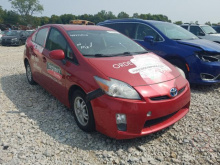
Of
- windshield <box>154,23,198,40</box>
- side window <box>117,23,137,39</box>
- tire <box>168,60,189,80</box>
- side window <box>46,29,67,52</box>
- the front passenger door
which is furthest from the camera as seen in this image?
side window <box>117,23,137,39</box>

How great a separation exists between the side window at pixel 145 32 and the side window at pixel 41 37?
2.81m

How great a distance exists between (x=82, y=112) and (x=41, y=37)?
2.27m

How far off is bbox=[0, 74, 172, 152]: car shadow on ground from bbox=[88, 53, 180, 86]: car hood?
839mm

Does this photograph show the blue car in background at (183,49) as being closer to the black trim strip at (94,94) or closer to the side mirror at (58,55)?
the side mirror at (58,55)

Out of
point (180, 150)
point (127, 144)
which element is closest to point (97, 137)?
point (127, 144)

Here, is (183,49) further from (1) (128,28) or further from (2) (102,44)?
(2) (102,44)

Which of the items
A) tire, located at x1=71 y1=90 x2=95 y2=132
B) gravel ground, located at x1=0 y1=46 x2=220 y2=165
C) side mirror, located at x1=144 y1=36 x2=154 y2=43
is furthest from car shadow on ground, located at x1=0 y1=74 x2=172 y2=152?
side mirror, located at x1=144 y1=36 x2=154 y2=43

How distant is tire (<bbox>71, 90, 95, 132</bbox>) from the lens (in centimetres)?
267

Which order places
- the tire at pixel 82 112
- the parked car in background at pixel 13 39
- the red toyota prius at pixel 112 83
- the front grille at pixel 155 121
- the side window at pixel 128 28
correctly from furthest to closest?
the parked car in background at pixel 13 39, the side window at pixel 128 28, the tire at pixel 82 112, the front grille at pixel 155 121, the red toyota prius at pixel 112 83

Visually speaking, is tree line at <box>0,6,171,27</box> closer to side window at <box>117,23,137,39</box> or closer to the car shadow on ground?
side window at <box>117,23,137,39</box>

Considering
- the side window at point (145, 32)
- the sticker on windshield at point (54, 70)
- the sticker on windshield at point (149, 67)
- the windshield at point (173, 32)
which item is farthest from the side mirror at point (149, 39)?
the sticker on windshield at point (54, 70)

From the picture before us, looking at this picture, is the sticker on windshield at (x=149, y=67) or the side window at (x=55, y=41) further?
the side window at (x=55, y=41)

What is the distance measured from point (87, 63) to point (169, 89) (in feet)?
3.90

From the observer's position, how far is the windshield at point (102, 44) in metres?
3.15
